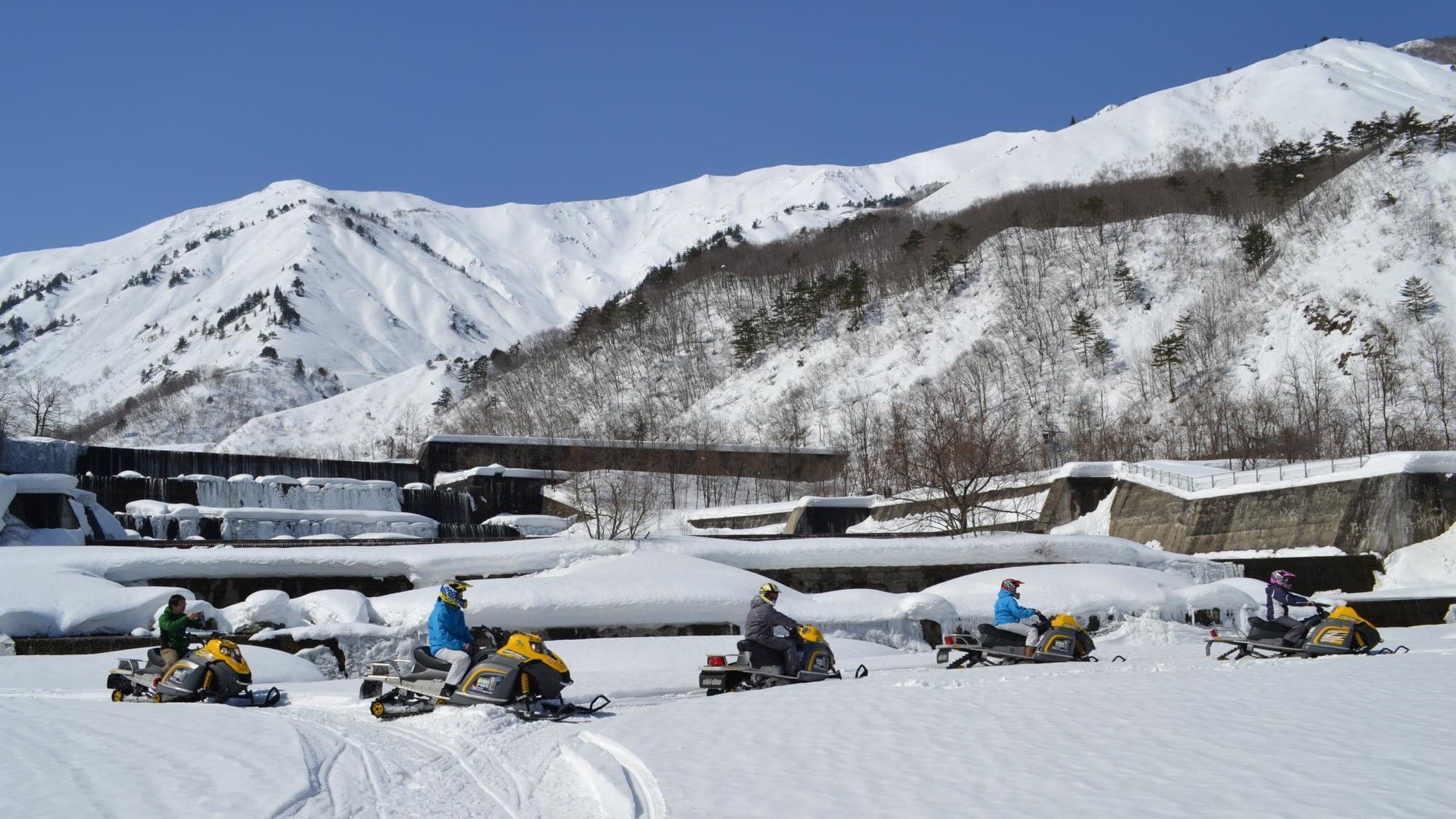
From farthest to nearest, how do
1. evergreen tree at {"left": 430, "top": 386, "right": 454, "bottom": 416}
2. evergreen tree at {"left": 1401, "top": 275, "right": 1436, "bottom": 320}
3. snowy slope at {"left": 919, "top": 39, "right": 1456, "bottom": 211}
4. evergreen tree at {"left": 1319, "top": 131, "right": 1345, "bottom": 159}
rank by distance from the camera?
snowy slope at {"left": 919, "top": 39, "right": 1456, "bottom": 211} < evergreen tree at {"left": 430, "top": 386, "right": 454, "bottom": 416} < evergreen tree at {"left": 1319, "top": 131, "right": 1345, "bottom": 159} < evergreen tree at {"left": 1401, "top": 275, "right": 1436, "bottom": 320}

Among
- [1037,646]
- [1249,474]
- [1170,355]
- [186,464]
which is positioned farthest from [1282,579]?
[1170,355]

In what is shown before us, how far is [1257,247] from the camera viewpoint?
75.5 meters

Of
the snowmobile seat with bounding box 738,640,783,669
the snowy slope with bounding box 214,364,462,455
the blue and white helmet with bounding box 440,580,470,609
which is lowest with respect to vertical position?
the snowmobile seat with bounding box 738,640,783,669

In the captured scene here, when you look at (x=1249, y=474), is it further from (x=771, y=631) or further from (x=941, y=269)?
(x=941, y=269)

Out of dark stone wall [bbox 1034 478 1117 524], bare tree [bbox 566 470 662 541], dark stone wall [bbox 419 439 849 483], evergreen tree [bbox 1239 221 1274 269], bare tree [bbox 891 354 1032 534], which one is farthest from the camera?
evergreen tree [bbox 1239 221 1274 269]

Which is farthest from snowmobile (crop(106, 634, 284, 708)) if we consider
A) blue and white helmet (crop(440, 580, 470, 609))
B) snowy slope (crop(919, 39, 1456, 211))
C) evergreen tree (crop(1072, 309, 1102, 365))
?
snowy slope (crop(919, 39, 1456, 211))

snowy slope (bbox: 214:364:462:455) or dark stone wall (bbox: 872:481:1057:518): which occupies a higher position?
snowy slope (bbox: 214:364:462:455)

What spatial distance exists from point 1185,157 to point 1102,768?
139m

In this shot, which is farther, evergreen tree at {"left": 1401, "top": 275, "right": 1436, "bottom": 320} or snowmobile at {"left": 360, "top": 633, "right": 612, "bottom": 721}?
evergreen tree at {"left": 1401, "top": 275, "right": 1436, "bottom": 320}

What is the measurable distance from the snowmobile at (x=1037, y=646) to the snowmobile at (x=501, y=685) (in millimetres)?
6739

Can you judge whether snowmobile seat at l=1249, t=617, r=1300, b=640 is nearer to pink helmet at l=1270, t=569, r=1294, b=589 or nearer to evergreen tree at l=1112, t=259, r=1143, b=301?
pink helmet at l=1270, t=569, r=1294, b=589

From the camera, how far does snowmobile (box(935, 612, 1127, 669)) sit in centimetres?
1543

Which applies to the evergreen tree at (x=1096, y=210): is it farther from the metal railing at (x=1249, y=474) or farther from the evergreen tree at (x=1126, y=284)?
the metal railing at (x=1249, y=474)

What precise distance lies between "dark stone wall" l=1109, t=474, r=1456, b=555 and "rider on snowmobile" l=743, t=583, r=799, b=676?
24207 mm
